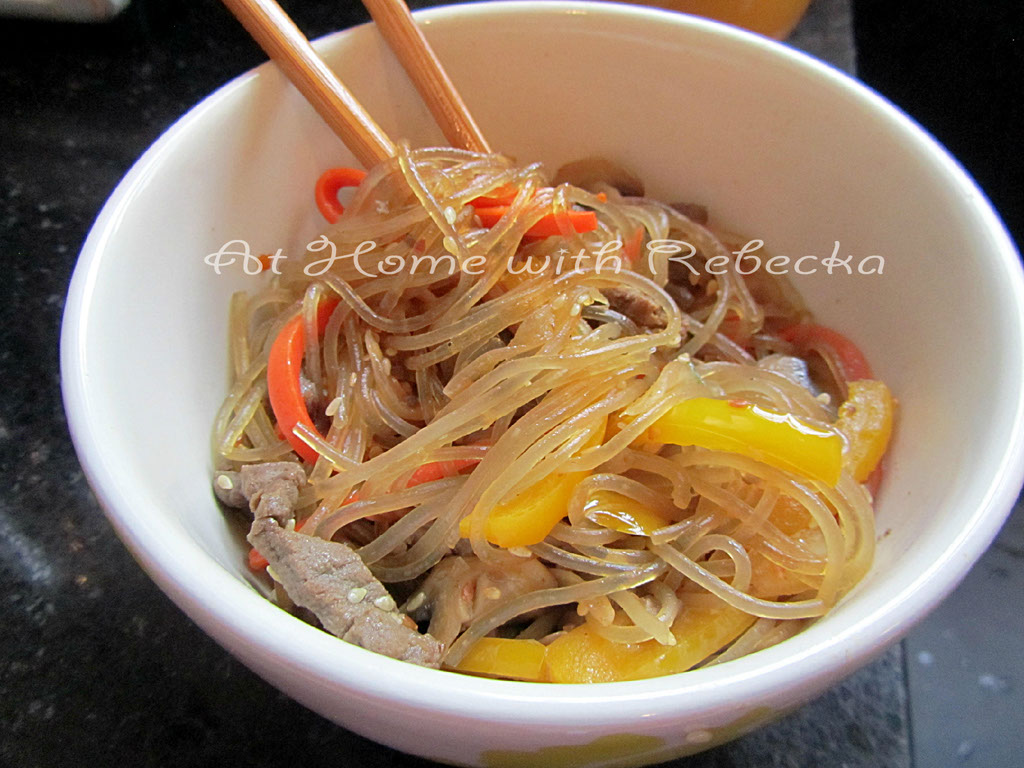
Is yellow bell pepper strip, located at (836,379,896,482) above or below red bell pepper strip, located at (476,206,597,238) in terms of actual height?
below

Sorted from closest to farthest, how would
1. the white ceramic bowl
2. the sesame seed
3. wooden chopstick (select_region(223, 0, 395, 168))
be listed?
1. the white ceramic bowl
2. the sesame seed
3. wooden chopstick (select_region(223, 0, 395, 168))

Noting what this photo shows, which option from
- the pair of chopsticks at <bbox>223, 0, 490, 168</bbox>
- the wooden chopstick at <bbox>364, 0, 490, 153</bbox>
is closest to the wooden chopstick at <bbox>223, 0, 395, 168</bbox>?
the pair of chopsticks at <bbox>223, 0, 490, 168</bbox>

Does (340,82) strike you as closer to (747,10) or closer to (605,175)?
(605,175)

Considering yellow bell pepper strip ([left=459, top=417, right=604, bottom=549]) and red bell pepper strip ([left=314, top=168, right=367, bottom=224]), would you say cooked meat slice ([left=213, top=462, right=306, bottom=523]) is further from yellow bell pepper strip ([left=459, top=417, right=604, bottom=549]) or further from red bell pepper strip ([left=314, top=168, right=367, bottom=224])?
red bell pepper strip ([left=314, top=168, right=367, bottom=224])

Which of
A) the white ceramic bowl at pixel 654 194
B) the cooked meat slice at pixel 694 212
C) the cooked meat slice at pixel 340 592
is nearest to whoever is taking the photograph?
the white ceramic bowl at pixel 654 194

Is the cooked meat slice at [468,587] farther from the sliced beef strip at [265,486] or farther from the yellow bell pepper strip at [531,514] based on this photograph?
the sliced beef strip at [265,486]

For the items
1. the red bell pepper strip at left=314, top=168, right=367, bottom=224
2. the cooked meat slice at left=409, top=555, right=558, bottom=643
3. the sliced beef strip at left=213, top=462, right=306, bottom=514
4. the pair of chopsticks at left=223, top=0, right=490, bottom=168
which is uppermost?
the pair of chopsticks at left=223, top=0, right=490, bottom=168

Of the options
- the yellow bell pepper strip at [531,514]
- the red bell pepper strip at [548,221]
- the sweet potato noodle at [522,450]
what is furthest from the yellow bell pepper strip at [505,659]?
the red bell pepper strip at [548,221]
